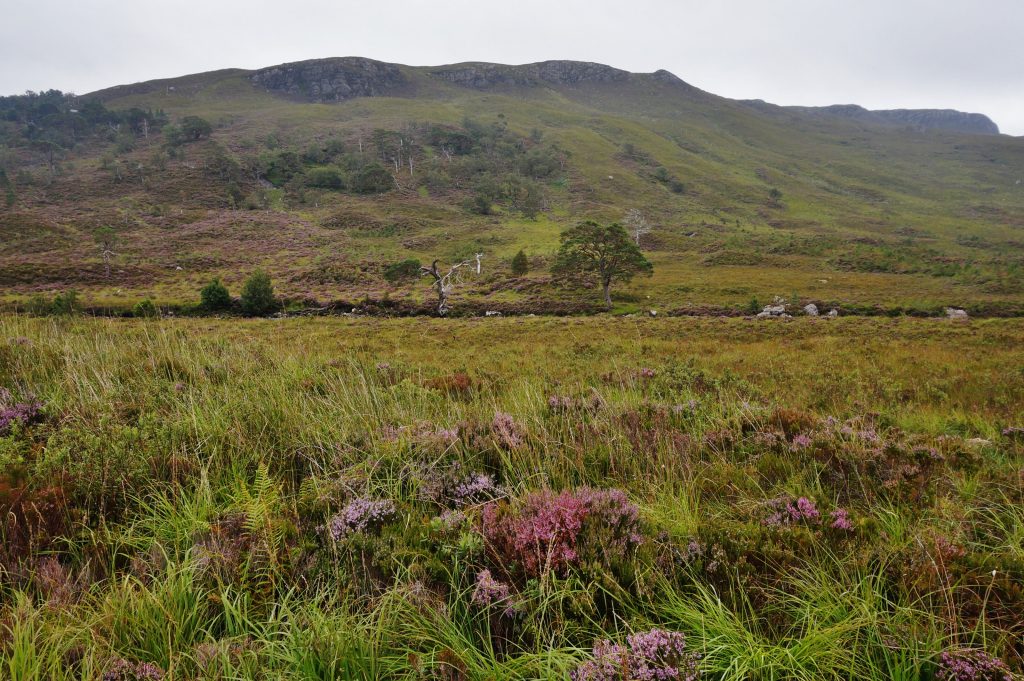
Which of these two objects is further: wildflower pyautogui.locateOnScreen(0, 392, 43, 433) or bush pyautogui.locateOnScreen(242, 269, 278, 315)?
bush pyautogui.locateOnScreen(242, 269, 278, 315)

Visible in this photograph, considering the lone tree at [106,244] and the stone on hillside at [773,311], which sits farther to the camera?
the lone tree at [106,244]

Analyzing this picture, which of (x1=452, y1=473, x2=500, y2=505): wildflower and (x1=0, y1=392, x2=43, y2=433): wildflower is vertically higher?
(x1=0, y1=392, x2=43, y2=433): wildflower

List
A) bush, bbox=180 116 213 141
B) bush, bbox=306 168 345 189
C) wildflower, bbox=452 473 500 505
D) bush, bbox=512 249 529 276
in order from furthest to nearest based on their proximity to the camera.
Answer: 1. bush, bbox=180 116 213 141
2. bush, bbox=306 168 345 189
3. bush, bbox=512 249 529 276
4. wildflower, bbox=452 473 500 505

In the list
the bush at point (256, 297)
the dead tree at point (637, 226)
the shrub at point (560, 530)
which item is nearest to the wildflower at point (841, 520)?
the shrub at point (560, 530)

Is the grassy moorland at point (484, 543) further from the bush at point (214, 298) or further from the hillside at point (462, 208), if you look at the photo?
the bush at point (214, 298)

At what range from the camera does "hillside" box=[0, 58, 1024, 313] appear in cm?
4841

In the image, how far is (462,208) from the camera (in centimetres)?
9825

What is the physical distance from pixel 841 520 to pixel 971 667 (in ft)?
3.63

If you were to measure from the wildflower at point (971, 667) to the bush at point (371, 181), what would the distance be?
374 feet

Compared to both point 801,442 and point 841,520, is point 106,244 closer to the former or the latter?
point 801,442

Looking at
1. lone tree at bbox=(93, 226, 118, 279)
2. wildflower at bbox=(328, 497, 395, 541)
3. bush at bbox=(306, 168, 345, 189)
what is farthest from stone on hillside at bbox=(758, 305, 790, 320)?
bush at bbox=(306, 168, 345, 189)

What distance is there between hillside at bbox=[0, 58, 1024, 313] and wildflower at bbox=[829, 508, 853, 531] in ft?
130

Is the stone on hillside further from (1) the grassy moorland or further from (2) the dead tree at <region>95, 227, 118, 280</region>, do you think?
(2) the dead tree at <region>95, 227, 118, 280</region>

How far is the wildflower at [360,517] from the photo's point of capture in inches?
109
